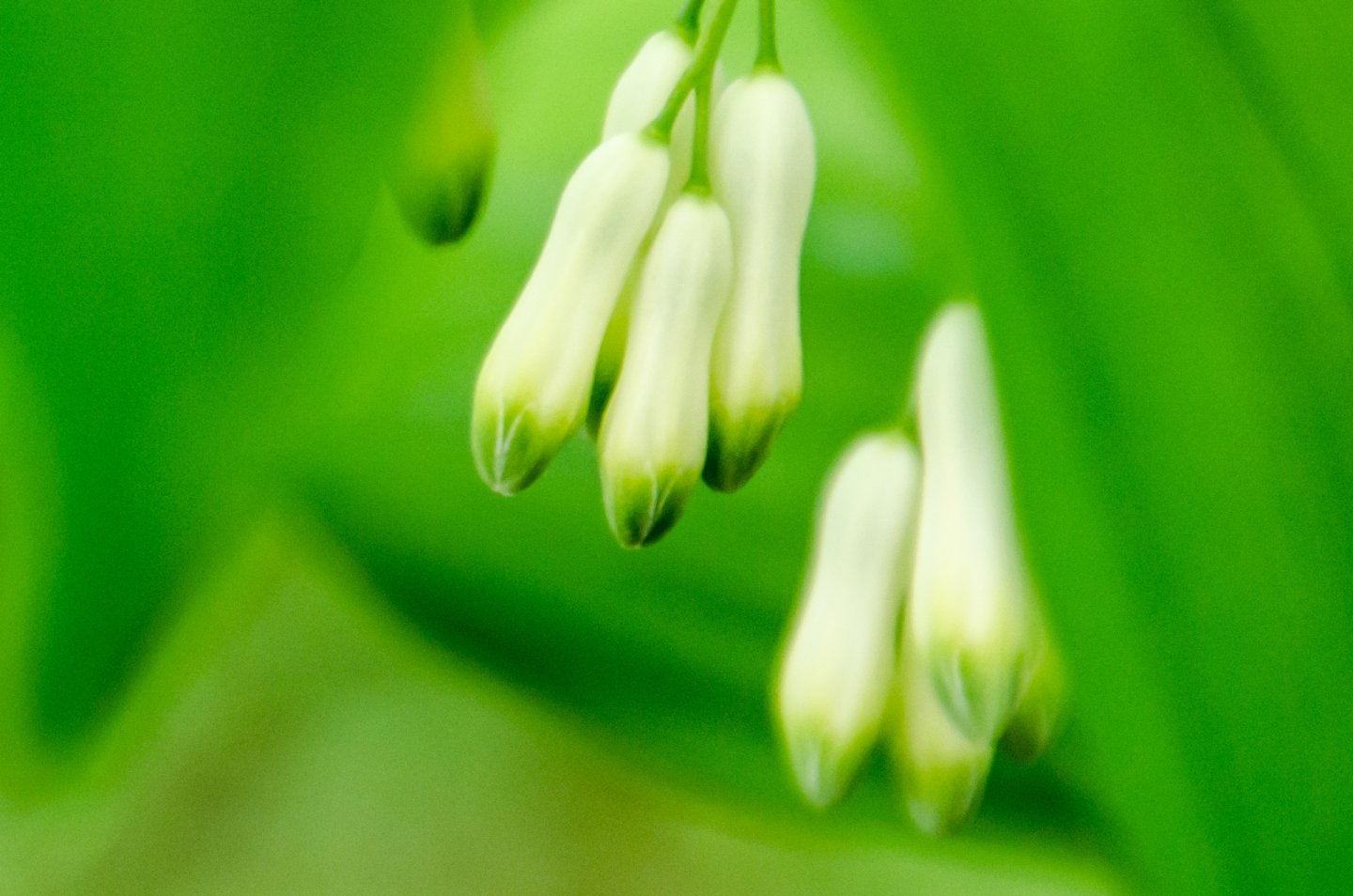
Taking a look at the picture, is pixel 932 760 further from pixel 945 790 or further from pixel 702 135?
pixel 702 135

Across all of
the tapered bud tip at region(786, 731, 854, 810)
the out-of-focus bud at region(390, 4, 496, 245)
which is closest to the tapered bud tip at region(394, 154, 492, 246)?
the out-of-focus bud at region(390, 4, 496, 245)

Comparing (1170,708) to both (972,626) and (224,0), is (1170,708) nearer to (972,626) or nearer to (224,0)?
(972,626)

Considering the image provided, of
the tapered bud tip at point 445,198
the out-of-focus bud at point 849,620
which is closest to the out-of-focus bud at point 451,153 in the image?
the tapered bud tip at point 445,198

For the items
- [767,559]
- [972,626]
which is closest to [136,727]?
[767,559]

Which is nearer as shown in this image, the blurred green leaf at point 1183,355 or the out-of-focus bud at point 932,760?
the blurred green leaf at point 1183,355

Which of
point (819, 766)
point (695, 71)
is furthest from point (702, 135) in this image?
point (819, 766)

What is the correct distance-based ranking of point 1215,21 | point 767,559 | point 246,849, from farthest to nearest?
point 246,849
point 767,559
point 1215,21

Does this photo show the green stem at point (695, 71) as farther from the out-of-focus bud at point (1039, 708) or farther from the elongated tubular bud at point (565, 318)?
the out-of-focus bud at point (1039, 708)
